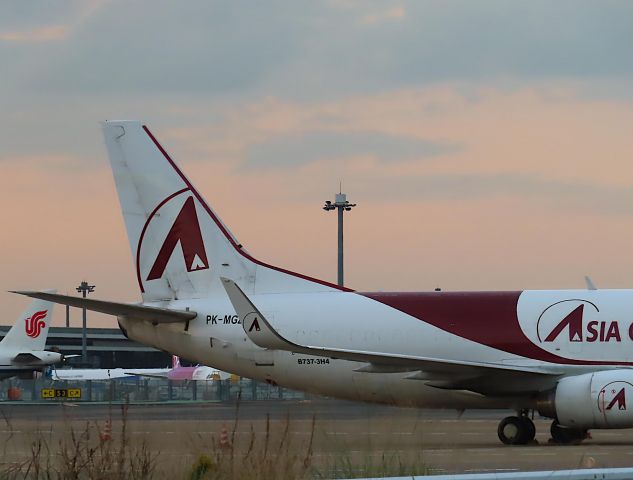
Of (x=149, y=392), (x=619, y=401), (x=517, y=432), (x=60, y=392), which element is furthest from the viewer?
(x=60, y=392)

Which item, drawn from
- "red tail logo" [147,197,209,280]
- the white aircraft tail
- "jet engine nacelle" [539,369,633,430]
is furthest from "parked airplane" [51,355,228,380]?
"jet engine nacelle" [539,369,633,430]

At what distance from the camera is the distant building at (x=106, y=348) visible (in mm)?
129125

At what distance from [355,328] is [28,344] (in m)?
34.4

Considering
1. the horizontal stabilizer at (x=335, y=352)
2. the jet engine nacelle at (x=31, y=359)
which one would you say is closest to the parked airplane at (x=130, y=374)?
the jet engine nacelle at (x=31, y=359)

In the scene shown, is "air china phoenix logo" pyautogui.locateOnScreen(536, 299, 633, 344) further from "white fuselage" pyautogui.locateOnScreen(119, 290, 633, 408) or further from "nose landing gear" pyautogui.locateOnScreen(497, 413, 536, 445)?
"nose landing gear" pyautogui.locateOnScreen(497, 413, 536, 445)

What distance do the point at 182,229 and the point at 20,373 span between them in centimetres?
3309

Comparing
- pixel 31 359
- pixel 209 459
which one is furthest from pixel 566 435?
pixel 31 359

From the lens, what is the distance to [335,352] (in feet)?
75.3

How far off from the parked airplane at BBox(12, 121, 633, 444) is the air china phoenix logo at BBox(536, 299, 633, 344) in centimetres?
2

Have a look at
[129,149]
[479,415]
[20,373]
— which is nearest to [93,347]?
[20,373]

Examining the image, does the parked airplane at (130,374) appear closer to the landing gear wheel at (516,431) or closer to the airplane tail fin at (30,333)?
the airplane tail fin at (30,333)

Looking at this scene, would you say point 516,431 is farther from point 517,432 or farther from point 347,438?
point 347,438

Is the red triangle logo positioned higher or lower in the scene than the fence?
higher

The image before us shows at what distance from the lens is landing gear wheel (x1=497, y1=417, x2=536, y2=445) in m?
24.1
